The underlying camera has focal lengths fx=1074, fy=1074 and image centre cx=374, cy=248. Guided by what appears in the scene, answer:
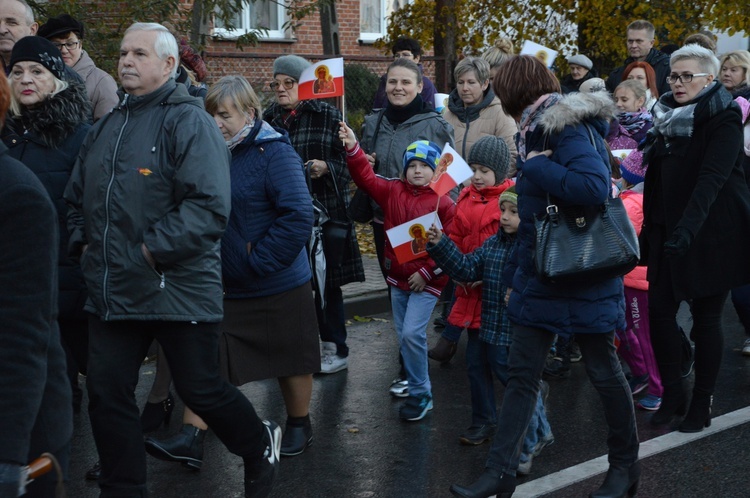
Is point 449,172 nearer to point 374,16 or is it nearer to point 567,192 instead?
point 567,192

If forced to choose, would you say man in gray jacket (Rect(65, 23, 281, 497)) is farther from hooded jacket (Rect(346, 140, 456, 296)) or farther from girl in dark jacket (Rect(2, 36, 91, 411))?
hooded jacket (Rect(346, 140, 456, 296))

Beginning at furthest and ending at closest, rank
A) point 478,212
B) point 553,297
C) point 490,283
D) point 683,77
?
point 478,212
point 683,77
point 490,283
point 553,297

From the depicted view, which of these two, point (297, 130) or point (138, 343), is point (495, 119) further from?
point (138, 343)

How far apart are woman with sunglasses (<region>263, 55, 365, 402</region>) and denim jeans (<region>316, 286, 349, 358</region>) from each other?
0.06 feet

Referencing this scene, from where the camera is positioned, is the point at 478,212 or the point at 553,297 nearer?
the point at 553,297

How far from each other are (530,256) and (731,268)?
5.11 ft

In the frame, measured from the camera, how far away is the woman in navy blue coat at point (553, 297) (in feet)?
14.1

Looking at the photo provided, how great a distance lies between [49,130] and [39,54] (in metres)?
0.36

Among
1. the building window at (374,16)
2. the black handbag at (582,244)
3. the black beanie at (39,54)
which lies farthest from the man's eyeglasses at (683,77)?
the building window at (374,16)

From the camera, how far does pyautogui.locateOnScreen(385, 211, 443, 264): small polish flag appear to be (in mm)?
5664

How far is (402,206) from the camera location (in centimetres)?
590

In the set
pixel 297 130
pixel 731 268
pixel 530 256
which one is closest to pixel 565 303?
pixel 530 256

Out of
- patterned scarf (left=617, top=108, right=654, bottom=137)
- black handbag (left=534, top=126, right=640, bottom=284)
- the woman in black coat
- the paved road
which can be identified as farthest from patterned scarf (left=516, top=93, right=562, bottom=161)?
patterned scarf (left=617, top=108, right=654, bottom=137)

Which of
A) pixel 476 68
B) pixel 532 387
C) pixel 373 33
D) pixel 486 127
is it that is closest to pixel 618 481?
pixel 532 387
